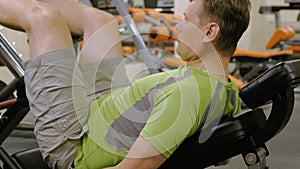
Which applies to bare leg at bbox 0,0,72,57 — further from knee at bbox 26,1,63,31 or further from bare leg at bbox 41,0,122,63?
bare leg at bbox 41,0,122,63

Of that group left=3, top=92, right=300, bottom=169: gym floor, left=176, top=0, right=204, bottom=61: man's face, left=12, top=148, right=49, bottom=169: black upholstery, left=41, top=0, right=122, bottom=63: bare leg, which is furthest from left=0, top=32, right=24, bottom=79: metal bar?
left=176, top=0, right=204, bottom=61: man's face

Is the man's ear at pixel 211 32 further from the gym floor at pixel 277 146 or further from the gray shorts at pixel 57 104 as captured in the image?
the gym floor at pixel 277 146

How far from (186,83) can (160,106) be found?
0.32ft

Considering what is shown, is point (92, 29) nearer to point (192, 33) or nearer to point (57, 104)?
point (57, 104)

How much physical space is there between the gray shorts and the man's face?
366 mm

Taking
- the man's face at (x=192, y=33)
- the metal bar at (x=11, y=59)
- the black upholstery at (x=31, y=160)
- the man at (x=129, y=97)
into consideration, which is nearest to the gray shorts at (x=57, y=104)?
the man at (x=129, y=97)

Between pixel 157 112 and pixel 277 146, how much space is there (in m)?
1.69

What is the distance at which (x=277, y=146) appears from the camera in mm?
2637

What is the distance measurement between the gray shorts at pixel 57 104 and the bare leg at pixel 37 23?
3cm

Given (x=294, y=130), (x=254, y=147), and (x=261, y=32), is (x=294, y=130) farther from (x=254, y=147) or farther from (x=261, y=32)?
(x=261, y=32)

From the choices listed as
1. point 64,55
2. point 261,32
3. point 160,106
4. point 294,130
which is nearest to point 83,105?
point 64,55

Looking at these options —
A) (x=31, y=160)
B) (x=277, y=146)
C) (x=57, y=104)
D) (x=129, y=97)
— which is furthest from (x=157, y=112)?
(x=277, y=146)

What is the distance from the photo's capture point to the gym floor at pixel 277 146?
2.26 m

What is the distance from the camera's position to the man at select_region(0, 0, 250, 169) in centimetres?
114
